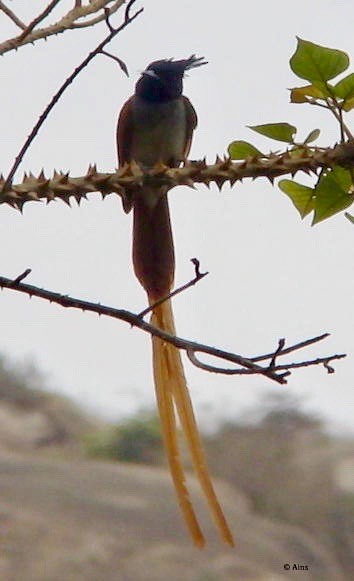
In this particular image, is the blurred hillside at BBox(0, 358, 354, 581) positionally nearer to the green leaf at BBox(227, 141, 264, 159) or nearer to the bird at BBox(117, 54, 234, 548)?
the bird at BBox(117, 54, 234, 548)

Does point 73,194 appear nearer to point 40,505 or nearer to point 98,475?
point 40,505

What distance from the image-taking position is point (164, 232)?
1959 mm

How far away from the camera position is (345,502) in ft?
42.3

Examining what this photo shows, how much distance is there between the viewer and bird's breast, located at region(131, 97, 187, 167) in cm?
239

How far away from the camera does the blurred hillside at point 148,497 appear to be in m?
10.9

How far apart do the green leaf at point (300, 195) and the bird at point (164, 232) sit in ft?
0.45

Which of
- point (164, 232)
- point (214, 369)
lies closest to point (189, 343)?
point (214, 369)

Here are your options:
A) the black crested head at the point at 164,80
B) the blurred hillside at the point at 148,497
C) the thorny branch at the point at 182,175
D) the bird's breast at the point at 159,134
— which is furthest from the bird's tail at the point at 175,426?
the blurred hillside at the point at 148,497

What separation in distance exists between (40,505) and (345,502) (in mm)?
3502

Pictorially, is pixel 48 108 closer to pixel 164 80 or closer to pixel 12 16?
pixel 12 16

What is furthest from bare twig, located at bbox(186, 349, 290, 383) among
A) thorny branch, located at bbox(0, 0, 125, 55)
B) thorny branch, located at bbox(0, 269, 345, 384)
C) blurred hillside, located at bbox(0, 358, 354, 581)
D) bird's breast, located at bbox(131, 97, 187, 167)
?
blurred hillside, located at bbox(0, 358, 354, 581)

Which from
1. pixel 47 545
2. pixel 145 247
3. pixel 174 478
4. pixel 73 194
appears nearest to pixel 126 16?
pixel 73 194

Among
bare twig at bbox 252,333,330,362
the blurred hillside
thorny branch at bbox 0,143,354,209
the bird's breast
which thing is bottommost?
bare twig at bbox 252,333,330,362

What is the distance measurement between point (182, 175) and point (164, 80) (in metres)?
1.22
